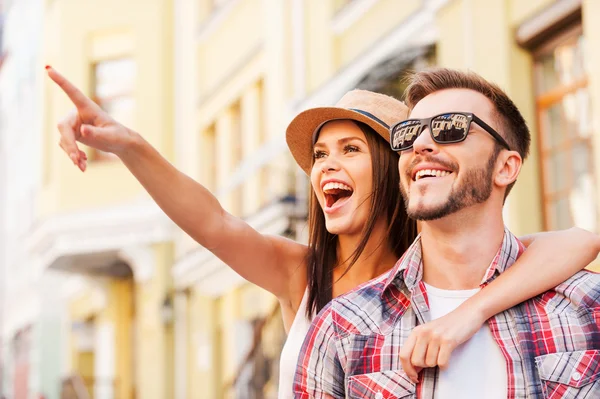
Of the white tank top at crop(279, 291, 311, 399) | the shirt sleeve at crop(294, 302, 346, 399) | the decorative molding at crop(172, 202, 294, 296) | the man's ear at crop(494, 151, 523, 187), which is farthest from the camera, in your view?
the decorative molding at crop(172, 202, 294, 296)

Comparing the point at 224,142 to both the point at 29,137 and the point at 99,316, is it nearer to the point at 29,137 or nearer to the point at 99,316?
the point at 99,316

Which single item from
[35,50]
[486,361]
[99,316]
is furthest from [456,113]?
[35,50]

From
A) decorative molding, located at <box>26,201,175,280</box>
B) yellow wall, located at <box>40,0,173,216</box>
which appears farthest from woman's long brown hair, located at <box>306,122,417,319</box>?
yellow wall, located at <box>40,0,173,216</box>

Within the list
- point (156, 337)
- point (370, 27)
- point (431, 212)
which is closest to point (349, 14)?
point (370, 27)

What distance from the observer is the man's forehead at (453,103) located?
330cm

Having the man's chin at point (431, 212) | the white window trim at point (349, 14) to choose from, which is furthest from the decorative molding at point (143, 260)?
the man's chin at point (431, 212)

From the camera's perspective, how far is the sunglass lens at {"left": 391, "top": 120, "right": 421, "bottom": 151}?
3.28 meters

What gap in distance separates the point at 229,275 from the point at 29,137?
35.3 feet

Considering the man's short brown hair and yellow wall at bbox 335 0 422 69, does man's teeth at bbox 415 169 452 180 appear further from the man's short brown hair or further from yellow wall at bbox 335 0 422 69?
yellow wall at bbox 335 0 422 69

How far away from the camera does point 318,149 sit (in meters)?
4.26

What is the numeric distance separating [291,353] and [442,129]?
3.49 feet

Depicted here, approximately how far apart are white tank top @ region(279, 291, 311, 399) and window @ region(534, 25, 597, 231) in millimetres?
6265

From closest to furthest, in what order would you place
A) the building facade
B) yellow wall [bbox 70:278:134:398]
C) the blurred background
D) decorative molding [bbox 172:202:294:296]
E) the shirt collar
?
the shirt collar < the building facade < the blurred background < decorative molding [bbox 172:202:294:296] < yellow wall [bbox 70:278:134:398]

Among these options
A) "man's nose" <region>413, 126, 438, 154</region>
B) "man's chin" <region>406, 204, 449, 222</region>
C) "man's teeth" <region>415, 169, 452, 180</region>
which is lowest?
"man's chin" <region>406, 204, 449, 222</region>
